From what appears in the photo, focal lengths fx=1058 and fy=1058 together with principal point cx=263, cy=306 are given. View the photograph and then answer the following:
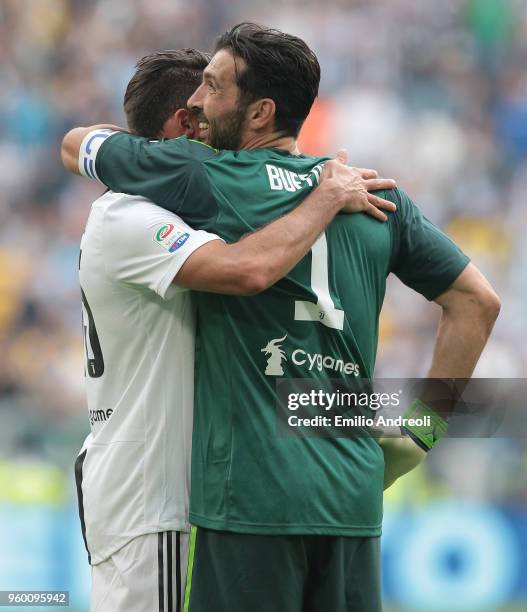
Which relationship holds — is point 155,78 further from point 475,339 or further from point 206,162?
point 475,339

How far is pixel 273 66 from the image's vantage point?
290cm

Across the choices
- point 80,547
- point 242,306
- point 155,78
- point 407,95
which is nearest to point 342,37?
point 407,95

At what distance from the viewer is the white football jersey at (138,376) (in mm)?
2730

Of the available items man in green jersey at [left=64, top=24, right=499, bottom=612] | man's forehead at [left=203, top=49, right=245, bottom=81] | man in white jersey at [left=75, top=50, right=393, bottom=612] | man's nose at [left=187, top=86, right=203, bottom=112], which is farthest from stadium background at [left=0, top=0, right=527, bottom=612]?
man's forehead at [left=203, top=49, right=245, bottom=81]

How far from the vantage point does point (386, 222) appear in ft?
9.73

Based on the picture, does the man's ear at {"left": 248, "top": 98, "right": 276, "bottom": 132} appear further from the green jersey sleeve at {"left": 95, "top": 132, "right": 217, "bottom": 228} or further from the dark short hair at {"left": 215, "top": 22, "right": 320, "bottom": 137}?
the green jersey sleeve at {"left": 95, "top": 132, "right": 217, "bottom": 228}

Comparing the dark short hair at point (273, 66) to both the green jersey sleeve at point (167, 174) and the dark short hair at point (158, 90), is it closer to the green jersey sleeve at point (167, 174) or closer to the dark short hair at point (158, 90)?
the green jersey sleeve at point (167, 174)

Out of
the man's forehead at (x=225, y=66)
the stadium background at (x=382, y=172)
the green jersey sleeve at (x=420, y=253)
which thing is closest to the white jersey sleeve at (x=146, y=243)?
the man's forehead at (x=225, y=66)

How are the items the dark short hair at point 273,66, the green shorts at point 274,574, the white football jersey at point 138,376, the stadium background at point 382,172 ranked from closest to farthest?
the green shorts at point 274,574 < the white football jersey at point 138,376 < the dark short hair at point 273,66 < the stadium background at point 382,172

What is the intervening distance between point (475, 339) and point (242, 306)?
0.83m

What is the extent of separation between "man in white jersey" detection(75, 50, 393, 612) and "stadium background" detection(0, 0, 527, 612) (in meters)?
3.20

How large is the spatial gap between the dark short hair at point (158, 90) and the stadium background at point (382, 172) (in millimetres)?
3335

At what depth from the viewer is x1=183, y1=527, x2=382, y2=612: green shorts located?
2.60 m

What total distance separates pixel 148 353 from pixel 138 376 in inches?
2.7
